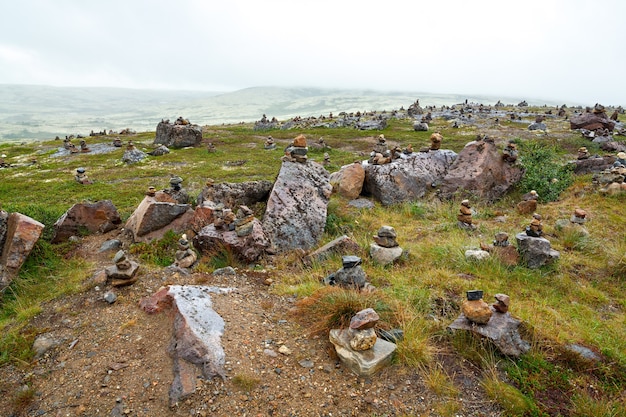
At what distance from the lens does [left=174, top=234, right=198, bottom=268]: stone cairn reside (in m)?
9.86

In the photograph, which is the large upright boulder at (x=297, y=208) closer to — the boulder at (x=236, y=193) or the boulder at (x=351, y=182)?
the boulder at (x=236, y=193)

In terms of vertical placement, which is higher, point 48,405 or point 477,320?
point 477,320

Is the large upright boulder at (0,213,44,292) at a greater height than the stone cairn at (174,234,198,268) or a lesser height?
greater

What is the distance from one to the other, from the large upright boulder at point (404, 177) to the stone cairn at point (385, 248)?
236 inches

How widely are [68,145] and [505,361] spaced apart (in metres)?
40.6

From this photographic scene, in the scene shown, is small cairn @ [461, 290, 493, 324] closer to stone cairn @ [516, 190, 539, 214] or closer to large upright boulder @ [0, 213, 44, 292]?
stone cairn @ [516, 190, 539, 214]

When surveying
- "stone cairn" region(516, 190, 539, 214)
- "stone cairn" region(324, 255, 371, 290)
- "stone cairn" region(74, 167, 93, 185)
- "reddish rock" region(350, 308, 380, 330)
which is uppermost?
"reddish rock" region(350, 308, 380, 330)

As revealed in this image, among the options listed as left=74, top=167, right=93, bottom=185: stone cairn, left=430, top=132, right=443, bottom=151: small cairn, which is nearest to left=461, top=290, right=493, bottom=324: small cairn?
left=430, top=132, right=443, bottom=151: small cairn

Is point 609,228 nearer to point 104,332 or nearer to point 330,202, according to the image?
point 330,202

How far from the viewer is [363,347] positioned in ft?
18.8

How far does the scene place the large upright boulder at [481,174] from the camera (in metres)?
16.4

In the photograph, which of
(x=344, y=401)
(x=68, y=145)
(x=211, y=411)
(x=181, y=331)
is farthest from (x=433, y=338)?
(x=68, y=145)

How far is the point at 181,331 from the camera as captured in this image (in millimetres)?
6117

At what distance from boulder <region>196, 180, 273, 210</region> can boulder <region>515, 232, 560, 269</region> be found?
910cm
